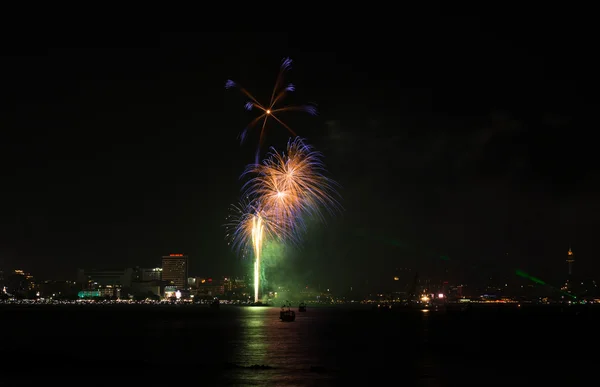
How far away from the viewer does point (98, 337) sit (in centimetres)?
8400

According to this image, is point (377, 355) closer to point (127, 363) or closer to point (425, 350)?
point (425, 350)

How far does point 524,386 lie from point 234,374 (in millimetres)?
18306

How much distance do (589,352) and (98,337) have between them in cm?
5513

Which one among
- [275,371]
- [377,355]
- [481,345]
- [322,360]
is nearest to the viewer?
[275,371]

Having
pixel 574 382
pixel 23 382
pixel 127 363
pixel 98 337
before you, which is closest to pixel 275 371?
pixel 127 363

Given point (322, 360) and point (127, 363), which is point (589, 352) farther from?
point (127, 363)

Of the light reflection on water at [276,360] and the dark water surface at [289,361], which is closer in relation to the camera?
the light reflection on water at [276,360]

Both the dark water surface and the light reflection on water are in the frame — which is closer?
the light reflection on water

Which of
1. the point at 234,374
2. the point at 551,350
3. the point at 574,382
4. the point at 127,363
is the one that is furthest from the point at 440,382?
the point at 551,350

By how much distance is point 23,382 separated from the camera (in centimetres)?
4078

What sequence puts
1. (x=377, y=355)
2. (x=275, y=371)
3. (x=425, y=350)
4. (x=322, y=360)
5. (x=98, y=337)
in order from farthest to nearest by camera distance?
(x=98, y=337) < (x=425, y=350) < (x=377, y=355) < (x=322, y=360) < (x=275, y=371)

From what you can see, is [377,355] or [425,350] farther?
[425,350]

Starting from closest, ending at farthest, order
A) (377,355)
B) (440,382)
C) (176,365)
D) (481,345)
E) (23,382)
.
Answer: (23,382) < (440,382) < (176,365) < (377,355) < (481,345)

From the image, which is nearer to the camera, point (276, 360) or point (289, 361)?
point (289, 361)
